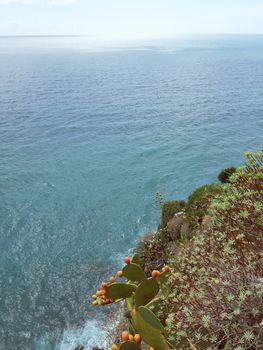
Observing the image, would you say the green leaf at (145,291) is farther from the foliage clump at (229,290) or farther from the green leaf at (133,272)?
the foliage clump at (229,290)

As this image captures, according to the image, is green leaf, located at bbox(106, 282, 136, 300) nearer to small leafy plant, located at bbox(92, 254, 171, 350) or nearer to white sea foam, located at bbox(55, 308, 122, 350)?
small leafy plant, located at bbox(92, 254, 171, 350)

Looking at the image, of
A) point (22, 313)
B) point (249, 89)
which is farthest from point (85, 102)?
point (22, 313)

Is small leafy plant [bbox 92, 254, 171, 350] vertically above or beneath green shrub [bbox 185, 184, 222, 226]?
above

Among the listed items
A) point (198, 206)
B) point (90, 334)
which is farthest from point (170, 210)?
point (90, 334)

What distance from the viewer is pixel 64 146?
4375cm

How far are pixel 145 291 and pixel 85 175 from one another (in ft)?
90.6

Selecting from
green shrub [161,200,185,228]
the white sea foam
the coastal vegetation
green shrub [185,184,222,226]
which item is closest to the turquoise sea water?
the white sea foam

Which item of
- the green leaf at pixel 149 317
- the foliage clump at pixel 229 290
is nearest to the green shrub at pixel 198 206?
the foliage clump at pixel 229 290

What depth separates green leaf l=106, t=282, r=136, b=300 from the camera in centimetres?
825

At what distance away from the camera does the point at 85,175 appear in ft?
115

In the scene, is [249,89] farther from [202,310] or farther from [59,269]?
[202,310]

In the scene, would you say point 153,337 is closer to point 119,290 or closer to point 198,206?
point 119,290

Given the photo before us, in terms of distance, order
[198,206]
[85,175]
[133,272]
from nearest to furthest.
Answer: [133,272] → [198,206] → [85,175]

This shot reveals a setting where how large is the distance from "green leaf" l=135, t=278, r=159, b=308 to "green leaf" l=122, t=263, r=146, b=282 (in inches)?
10.7
